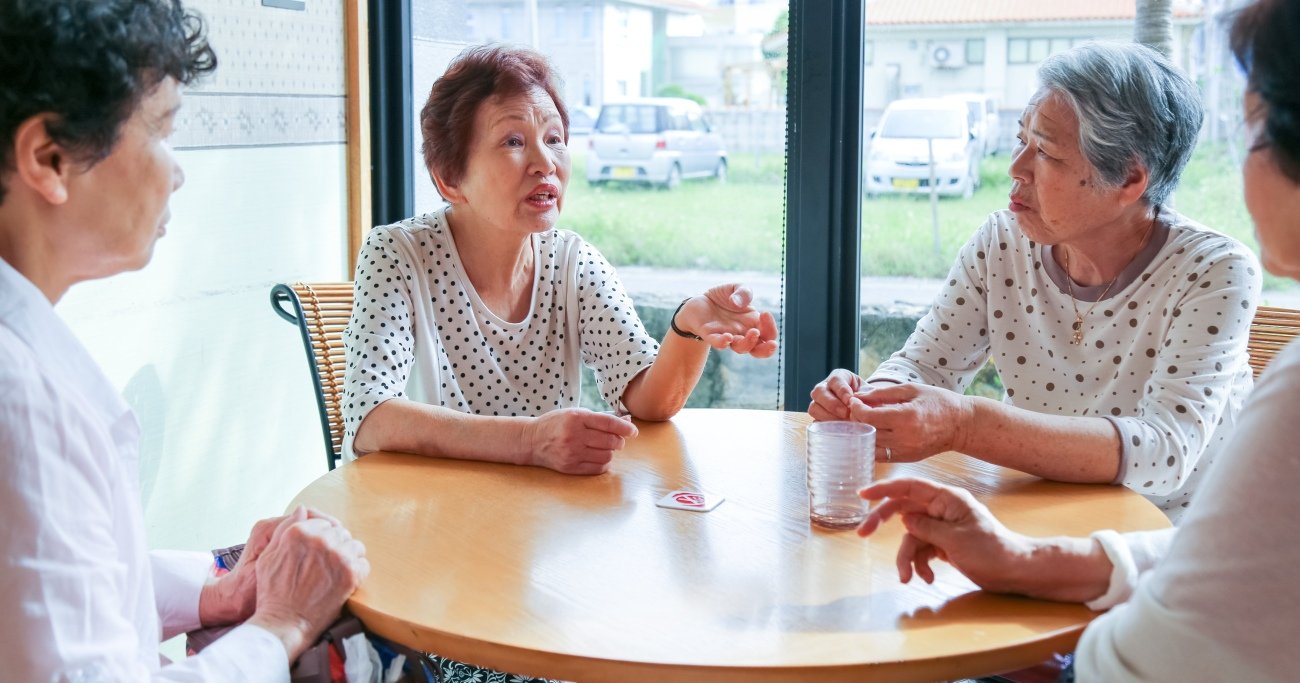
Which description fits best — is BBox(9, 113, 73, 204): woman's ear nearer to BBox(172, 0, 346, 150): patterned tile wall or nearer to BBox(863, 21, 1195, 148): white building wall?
BBox(172, 0, 346, 150): patterned tile wall

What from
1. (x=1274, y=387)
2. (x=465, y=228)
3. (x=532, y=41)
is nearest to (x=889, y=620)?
(x=1274, y=387)

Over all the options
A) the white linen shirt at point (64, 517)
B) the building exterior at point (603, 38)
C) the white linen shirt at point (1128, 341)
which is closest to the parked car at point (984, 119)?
the white linen shirt at point (1128, 341)

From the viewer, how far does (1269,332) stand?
2.45 metres

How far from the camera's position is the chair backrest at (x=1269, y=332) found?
2.43 m

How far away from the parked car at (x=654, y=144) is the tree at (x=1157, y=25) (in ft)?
3.50

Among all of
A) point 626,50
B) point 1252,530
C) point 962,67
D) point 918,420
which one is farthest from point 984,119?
point 1252,530

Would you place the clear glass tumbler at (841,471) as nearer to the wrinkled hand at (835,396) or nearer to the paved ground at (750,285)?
the wrinkled hand at (835,396)

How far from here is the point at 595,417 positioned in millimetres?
1952

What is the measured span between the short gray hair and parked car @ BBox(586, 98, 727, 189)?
3.99 ft

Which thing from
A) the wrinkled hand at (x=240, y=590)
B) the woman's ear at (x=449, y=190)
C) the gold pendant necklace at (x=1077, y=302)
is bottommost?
the wrinkled hand at (x=240, y=590)

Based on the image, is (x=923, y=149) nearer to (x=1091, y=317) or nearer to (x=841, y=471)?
(x=1091, y=317)

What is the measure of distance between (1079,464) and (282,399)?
211 centimetres

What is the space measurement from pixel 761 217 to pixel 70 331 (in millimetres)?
2179

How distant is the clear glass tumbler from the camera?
5.59 ft
